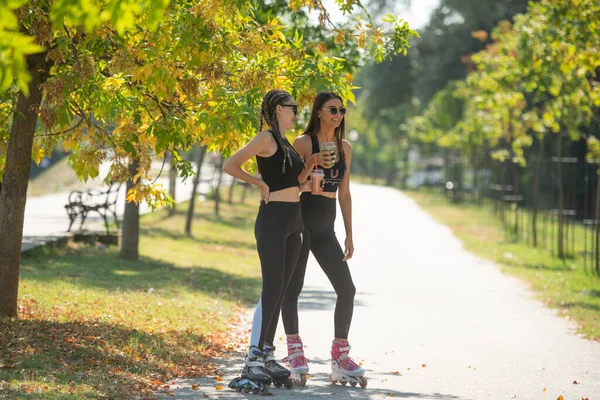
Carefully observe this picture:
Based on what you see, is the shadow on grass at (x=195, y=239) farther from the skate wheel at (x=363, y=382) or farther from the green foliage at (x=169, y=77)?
the skate wheel at (x=363, y=382)

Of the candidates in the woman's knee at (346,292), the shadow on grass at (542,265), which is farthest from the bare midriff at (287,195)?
the shadow on grass at (542,265)

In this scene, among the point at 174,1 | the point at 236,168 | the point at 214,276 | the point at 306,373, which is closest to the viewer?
the point at 236,168

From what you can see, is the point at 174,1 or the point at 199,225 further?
the point at 199,225

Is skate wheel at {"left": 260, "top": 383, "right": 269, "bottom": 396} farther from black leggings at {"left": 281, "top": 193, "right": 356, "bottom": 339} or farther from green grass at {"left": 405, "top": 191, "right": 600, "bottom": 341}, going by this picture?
green grass at {"left": 405, "top": 191, "right": 600, "bottom": 341}

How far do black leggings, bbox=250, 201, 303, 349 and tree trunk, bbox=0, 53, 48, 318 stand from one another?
9.38 feet

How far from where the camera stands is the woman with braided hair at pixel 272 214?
254 inches

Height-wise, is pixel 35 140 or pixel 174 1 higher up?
pixel 174 1

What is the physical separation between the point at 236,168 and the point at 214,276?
8.52 metres

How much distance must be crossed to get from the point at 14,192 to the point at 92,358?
1.96 meters

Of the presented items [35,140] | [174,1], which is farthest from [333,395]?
[35,140]

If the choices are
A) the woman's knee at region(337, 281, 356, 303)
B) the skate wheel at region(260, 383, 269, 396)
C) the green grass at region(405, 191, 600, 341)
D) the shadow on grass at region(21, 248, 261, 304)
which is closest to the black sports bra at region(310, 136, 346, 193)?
the woman's knee at region(337, 281, 356, 303)

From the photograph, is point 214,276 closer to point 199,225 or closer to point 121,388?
point 121,388

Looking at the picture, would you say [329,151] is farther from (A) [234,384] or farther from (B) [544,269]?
(B) [544,269]

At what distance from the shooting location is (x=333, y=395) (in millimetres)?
6578
